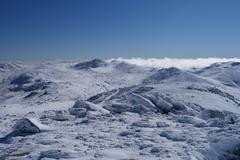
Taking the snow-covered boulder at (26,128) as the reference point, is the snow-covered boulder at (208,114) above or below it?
below

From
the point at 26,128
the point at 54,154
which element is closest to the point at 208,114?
the point at 26,128

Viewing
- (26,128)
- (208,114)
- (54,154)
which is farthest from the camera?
(208,114)

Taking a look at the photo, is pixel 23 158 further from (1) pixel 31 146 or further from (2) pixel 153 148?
(2) pixel 153 148

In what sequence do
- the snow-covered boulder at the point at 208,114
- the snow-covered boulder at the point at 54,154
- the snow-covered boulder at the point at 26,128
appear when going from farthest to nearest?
1. the snow-covered boulder at the point at 208,114
2. the snow-covered boulder at the point at 26,128
3. the snow-covered boulder at the point at 54,154

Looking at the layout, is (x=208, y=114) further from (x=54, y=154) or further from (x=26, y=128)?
(x=54, y=154)

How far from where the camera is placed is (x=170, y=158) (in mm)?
16047

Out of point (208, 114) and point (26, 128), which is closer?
point (26, 128)

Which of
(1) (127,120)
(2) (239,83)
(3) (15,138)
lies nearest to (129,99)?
(1) (127,120)

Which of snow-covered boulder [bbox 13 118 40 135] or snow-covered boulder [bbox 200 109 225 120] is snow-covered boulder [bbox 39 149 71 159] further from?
snow-covered boulder [bbox 200 109 225 120]

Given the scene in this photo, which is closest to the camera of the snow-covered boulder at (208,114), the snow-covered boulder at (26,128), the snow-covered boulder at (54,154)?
the snow-covered boulder at (54,154)

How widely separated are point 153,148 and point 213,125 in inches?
275

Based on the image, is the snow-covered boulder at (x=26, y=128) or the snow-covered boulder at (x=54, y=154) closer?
the snow-covered boulder at (x=54, y=154)

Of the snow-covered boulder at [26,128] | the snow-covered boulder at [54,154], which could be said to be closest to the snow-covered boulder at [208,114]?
the snow-covered boulder at [26,128]

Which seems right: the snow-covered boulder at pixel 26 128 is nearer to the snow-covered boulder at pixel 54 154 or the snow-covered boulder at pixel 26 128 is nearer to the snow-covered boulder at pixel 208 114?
the snow-covered boulder at pixel 54 154
